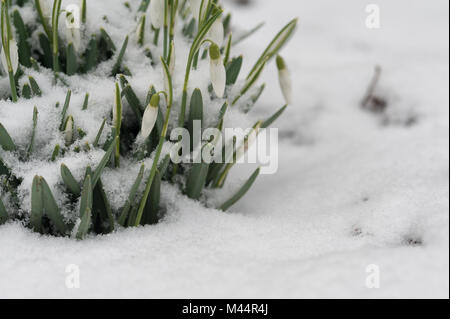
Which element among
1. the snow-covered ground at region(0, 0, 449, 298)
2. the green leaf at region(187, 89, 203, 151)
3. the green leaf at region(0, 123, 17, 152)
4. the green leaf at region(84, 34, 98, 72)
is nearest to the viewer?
the snow-covered ground at region(0, 0, 449, 298)

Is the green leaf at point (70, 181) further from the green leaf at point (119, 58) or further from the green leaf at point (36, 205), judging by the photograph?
the green leaf at point (119, 58)

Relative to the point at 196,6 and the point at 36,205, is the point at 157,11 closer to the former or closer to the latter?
the point at 196,6

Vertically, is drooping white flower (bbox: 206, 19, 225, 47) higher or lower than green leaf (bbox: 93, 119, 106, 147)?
higher

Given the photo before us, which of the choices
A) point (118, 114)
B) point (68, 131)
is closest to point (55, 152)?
point (68, 131)

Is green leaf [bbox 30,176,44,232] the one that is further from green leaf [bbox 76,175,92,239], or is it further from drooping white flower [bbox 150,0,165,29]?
drooping white flower [bbox 150,0,165,29]

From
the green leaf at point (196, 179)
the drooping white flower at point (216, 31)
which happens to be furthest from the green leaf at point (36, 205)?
the drooping white flower at point (216, 31)

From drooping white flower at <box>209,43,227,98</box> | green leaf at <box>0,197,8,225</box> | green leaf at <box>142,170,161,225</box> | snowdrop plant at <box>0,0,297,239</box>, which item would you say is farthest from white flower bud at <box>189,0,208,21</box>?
green leaf at <box>0,197,8,225</box>
